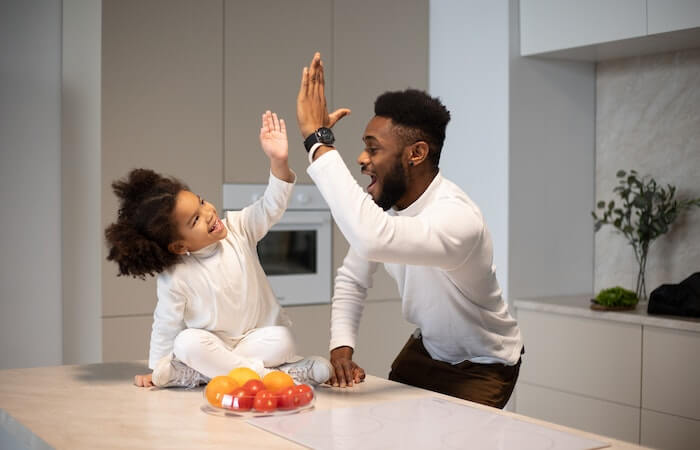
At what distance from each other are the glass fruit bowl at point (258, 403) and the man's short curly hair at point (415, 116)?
28.8 inches

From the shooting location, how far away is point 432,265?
178cm

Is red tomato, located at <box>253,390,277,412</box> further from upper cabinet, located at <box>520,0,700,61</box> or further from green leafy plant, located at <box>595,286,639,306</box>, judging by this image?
upper cabinet, located at <box>520,0,700,61</box>

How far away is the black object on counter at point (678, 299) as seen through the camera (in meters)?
2.97

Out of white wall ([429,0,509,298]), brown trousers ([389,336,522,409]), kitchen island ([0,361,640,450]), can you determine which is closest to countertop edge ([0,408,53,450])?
kitchen island ([0,361,640,450])

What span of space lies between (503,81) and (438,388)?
1.86 m

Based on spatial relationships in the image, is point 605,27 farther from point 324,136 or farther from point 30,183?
point 30,183

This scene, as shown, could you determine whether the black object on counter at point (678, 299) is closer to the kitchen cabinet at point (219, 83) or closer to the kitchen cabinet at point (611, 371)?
the kitchen cabinet at point (611, 371)

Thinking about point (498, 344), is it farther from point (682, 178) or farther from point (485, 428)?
point (682, 178)

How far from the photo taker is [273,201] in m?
1.86

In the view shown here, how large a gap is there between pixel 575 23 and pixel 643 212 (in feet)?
2.72

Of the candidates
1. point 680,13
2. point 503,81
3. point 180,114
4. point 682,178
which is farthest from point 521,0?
point 180,114

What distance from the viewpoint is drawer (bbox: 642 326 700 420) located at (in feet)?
9.53

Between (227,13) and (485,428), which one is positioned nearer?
(485,428)

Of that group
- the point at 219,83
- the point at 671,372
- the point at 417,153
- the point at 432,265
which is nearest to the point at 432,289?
the point at 432,265
